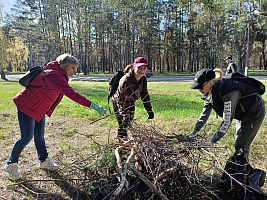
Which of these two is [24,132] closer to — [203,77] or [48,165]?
[48,165]

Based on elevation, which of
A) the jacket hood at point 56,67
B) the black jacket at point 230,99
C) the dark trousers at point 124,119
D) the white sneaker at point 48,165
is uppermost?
the jacket hood at point 56,67

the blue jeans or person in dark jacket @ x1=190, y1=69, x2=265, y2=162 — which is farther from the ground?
person in dark jacket @ x1=190, y1=69, x2=265, y2=162

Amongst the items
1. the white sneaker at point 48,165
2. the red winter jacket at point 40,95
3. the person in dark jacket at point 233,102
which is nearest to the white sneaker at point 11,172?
the white sneaker at point 48,165

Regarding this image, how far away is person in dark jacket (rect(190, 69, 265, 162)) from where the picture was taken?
231 centimetres

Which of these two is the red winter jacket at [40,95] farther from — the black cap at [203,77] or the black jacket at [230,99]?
the black jacket at [230,99]

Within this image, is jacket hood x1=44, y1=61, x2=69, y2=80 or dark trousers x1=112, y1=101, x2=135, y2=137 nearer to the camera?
jacket hood x1=44, y1=61, x2=69, y2=80

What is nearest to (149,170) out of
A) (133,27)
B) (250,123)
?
(250,123)

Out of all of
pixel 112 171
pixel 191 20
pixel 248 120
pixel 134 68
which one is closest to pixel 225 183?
pixel 248 120

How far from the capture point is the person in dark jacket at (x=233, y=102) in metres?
2.31

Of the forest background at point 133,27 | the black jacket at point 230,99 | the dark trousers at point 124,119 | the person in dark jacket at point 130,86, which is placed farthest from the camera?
the forest background at point 133,27

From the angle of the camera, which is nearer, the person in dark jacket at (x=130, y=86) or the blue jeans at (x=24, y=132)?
the blue jeans at (x=24, y=132)

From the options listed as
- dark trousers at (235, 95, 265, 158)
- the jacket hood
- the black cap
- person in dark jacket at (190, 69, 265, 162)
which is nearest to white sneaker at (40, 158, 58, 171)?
the jacket hood

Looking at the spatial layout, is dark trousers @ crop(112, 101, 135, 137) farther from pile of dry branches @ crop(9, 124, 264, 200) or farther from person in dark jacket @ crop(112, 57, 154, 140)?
pile of dry branches @ crop(9, 124, 264, 200)

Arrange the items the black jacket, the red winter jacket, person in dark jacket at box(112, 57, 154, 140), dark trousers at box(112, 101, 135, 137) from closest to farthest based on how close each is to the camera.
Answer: the black jacket < the red winter jacket < dark trousers at box(112, 101, 135, 137) < person in dark jacket at box(112, 57, 154, 140)
